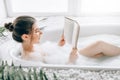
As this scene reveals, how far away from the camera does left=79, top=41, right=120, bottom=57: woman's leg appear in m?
1.93

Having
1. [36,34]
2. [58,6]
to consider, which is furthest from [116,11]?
[36,34]

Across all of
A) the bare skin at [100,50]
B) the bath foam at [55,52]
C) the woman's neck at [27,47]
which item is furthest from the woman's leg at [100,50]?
the woman's neck at [27,47]

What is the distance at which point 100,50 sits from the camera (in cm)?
196

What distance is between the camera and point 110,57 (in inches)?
79.7

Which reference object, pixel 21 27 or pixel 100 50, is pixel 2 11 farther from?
pixel 100 50

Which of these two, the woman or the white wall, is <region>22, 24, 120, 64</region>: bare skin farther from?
the white wall

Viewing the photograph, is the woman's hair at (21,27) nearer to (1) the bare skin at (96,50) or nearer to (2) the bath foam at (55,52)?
(1) the bare skin at (96,50)

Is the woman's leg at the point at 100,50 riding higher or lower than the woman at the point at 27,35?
lower

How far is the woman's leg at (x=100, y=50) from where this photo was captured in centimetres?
193

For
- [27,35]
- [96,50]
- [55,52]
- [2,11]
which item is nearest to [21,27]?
[27,35]

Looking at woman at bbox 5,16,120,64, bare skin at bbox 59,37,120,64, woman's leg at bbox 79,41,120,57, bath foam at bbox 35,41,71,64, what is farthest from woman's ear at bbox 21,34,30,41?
woman's leg at bbox 79,41,120,57

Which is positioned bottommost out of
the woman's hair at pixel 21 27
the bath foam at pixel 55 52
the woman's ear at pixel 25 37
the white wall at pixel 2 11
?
the bath foam at pixel 55 52

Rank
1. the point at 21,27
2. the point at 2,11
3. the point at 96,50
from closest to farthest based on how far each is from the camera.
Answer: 1. the point at 21,27
2. the point at 96,50
3. the point at 2,11

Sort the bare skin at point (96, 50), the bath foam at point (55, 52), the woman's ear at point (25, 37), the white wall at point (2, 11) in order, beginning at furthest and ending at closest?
1. the white wall at point (2, 11)
2. the bath foam at point (55, 52)
3. the bare skin at point (96, 50)
4. the woman's ear at point (25, 37)
